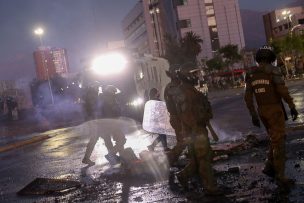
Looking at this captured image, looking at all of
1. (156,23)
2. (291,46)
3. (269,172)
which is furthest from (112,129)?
(156,23)

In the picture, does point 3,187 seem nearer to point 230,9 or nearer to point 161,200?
point 161,200

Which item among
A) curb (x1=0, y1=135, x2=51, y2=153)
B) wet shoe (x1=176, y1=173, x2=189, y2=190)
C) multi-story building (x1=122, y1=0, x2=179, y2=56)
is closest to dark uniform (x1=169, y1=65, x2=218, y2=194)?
wet shoe (x1=176, y1=173, x2=189, y2=190)

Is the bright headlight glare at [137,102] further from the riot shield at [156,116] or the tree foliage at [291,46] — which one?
the tree foliage at [291,46]

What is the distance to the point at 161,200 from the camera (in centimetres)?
613

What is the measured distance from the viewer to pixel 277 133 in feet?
19.5

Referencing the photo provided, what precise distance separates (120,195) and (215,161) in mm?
2171

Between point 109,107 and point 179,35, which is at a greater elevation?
point 179,35

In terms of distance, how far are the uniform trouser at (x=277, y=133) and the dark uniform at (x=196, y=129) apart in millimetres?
817

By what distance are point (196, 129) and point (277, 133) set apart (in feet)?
3.42

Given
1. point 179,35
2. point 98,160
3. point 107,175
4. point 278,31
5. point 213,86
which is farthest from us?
point 278,31

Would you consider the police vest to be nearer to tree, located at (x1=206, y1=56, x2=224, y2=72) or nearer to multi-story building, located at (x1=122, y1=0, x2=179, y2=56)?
tree, located at (x1=206, y1=56, x2=224, y2=72)

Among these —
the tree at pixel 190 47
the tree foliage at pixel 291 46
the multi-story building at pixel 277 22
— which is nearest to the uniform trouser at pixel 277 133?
the tree foliage at pixel 291 46

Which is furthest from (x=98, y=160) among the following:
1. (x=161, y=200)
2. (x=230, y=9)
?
(x=230, y=9)

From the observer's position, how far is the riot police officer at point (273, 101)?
593 cm
